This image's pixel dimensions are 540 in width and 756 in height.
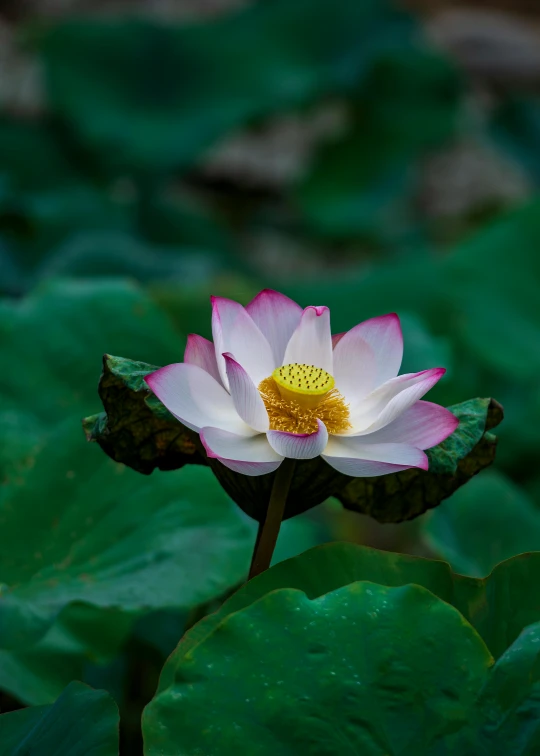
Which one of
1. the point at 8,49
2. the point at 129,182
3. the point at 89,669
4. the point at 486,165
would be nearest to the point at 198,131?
the point at 129,182

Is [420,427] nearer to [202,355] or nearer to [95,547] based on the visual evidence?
[202,355]

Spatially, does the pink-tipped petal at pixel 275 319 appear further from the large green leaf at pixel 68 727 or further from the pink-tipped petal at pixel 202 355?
the large green leaf at pixel 68 727

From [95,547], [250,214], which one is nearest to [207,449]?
[95,547]

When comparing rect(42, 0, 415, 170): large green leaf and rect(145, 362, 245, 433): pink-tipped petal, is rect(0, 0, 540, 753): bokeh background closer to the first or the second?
rect(42, 0, 415, 170): large green leaf

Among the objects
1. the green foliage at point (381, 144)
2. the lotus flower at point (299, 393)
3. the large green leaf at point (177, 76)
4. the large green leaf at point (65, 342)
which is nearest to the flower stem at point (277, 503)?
the lotus flower at point (299, 393)

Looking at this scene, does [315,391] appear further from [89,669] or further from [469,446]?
[89,669]

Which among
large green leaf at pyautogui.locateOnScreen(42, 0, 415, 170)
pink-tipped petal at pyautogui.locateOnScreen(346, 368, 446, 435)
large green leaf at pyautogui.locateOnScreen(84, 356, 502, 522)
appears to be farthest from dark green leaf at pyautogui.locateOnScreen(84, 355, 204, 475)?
large green leaf at pyautogui.locateOnScreen(42, 0, 415, 170)
